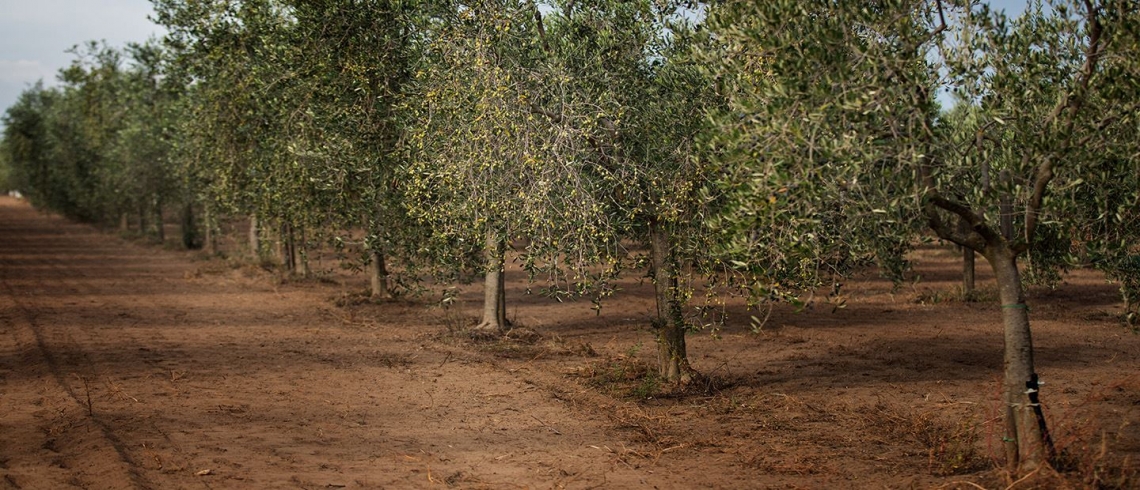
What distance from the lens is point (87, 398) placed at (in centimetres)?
1239

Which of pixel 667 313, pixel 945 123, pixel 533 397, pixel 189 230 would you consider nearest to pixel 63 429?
pixel 533 397

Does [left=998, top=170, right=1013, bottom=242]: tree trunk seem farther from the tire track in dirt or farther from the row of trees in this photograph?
the tire track in dirt

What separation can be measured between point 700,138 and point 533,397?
542cm

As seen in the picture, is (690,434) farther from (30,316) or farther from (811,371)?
(30,316)

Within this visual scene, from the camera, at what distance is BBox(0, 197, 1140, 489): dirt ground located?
9.41 m

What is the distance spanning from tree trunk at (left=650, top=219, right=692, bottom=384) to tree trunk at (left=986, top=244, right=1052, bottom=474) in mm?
4201

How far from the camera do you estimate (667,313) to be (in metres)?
12.8

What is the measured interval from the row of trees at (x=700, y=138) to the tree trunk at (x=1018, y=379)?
2 cm

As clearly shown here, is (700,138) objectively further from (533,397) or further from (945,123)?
(533,397)

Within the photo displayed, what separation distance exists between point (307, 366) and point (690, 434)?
23.5 ft

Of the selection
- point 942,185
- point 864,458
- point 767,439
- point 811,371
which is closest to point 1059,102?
point 942,185

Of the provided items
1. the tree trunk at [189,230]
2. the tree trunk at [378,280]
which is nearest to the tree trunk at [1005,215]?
the tree trunk at [378,280]

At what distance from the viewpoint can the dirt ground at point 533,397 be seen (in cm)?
941

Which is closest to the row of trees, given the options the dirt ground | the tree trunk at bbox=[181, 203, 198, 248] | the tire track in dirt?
the dirt ground
